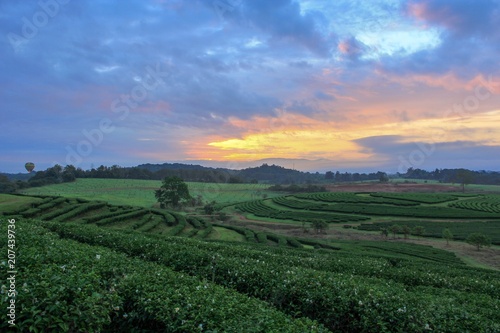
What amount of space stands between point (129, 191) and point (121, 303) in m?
87.3

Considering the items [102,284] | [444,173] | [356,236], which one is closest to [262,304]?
[102,284]

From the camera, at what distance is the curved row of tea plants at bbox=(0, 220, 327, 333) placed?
416 cm

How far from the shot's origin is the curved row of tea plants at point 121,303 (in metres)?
4.16

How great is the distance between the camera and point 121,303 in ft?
17.0

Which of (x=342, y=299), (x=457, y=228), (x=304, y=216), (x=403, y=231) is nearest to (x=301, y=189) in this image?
(x=304, y=216)

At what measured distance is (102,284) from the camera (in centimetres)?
591

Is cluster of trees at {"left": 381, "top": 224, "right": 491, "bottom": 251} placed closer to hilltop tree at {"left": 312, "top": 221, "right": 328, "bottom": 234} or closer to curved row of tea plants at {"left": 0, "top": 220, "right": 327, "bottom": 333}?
hilltop tree at {"left": 312, "top": 221, "right": 328, "bottom": 234}

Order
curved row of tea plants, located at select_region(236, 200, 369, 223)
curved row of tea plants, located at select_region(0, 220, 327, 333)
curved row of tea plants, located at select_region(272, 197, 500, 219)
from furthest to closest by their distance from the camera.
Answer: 1. curved row of tea plants, located at select_region(272, 197, 500, 219)
2. curved row of tea plants, located at select_region(236, 200, 369, 223)
3. curved row of tea plants, located at select_region(0, 220, 327, 333)

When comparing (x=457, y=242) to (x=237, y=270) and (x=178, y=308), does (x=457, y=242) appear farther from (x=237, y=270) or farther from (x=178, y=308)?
(x=178, y=308)

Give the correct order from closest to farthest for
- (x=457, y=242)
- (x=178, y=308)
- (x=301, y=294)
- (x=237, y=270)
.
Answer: (x=178, y=308), (x=301, y=294), (x=237, y=270), (x=457, y=242)

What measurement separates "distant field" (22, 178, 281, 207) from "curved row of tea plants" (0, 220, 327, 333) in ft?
204

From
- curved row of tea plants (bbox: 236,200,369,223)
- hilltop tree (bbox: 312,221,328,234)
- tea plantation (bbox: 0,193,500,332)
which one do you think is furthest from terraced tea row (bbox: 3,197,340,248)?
curved row of tea plants (bbox: 236,200,369,223)

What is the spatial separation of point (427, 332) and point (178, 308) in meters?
4.71

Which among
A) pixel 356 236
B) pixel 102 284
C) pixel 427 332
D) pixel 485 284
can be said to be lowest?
pixel 356 236
